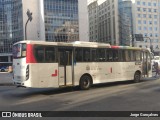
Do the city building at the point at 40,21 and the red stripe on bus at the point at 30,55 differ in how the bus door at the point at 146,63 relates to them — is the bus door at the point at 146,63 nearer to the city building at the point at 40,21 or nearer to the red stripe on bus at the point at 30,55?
the red stripe on bus at the point at 30,55

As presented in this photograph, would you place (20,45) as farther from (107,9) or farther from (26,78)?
(107,9)

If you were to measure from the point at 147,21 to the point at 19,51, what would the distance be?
11865cm

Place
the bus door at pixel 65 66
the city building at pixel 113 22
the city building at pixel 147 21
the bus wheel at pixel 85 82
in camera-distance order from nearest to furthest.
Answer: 1. the bus door at pixel 65 66
2. the bus wheel at pixel 85 82
3. the city building at pixel 147 21
4. the city building at pixel 113 22

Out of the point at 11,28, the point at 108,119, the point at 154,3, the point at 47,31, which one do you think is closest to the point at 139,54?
the point at 108,119

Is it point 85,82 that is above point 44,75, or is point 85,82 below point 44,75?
below

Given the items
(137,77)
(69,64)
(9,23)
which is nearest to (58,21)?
(9,23)

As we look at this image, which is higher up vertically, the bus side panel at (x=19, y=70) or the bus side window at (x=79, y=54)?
the bus side window at (x=79, y=54)

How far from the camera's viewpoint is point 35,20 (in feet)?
315

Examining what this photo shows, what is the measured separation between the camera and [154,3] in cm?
12888

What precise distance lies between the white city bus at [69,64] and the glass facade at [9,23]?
7731 centimetres

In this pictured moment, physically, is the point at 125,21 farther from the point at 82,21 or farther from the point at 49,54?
the point at 49,54

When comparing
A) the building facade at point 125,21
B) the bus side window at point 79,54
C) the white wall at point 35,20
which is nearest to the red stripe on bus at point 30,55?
the bus side window at point 79,54

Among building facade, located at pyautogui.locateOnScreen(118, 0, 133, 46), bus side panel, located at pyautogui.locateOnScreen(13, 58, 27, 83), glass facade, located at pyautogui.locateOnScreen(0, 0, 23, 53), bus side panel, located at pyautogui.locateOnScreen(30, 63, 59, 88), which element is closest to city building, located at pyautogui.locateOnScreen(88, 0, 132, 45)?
building facade, located at pyautogui.locateOnScreen(118, 0, 133, 46)

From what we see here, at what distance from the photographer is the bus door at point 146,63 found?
2037 centimetres
